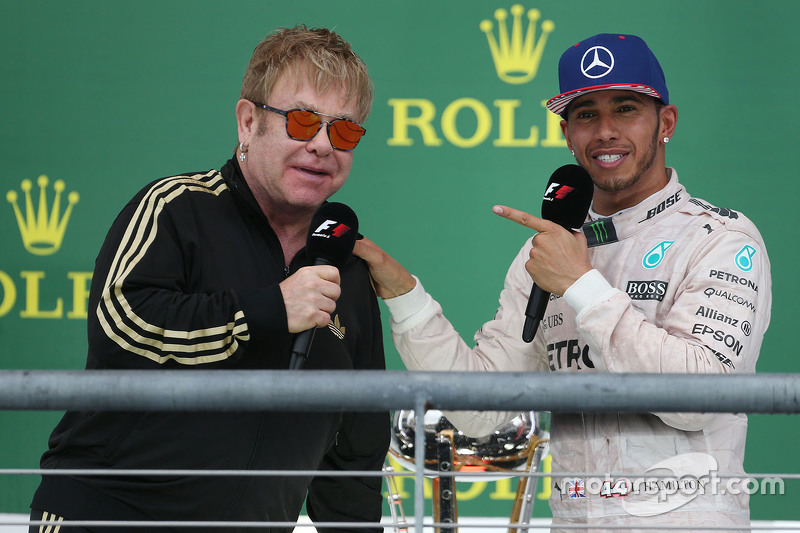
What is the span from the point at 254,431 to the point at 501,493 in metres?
1.43

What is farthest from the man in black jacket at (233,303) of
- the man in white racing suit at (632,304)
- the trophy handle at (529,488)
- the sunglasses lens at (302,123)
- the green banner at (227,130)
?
the green banner at (227,130)

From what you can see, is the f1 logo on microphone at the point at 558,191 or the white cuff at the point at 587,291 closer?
the white cuff at the point at 587,291

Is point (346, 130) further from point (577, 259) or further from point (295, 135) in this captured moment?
point (577, 259)

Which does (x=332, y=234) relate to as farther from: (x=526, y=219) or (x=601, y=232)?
(x=601, y=232)

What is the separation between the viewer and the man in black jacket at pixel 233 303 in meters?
1.17

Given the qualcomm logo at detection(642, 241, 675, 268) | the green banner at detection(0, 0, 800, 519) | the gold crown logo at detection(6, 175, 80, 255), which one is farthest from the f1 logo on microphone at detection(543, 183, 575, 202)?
the gold crown logo at detection(6, 175, 80, 255)

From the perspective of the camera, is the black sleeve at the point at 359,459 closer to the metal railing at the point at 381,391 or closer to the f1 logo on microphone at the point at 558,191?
the f1 logo on microphone at the point at 558,191

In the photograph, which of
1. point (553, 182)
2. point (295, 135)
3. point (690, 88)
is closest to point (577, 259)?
point (553, 182)

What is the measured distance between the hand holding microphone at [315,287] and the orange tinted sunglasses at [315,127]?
0.36 feet

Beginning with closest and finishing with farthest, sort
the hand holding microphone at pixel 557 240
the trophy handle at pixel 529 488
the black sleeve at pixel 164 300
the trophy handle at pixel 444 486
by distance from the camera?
the black sleeve at pixel 164 300 → the hand holding microphone at pixel 557 240 → the trophy handle at pixel 444 486 → the trophy handle at pixel 529 488

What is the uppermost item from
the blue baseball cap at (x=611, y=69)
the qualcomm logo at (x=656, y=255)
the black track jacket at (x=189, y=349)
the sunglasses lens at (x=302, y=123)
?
the blue baseball cap at (x=611, y=69)

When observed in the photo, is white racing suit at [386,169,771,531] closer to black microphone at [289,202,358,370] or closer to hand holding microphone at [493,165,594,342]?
hand holding microphone at [493,165,594,342]

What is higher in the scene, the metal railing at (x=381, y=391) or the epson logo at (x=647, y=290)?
the epson logo at (x=647, y=290)

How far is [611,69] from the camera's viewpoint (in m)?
1.37
